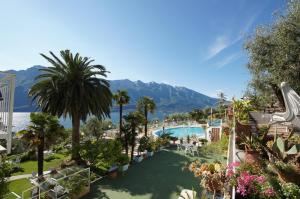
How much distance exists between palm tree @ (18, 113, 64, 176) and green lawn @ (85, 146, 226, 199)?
3.92 metres

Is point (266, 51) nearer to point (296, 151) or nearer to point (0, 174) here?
point (296, 151)

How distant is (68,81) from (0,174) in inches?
463

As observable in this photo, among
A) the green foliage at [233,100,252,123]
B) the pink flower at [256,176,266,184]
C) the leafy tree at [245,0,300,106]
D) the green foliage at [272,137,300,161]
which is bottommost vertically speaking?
the pink flower at [256,176,266,184]

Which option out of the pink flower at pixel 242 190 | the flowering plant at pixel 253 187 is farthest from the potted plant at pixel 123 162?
the pink flower at pixel 242 190

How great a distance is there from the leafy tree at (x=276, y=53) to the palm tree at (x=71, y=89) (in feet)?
39.5

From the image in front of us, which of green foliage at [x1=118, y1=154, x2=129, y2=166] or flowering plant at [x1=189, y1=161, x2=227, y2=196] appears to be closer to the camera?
flowering plant at [x1=189, y1=161, x2=227, y2=196]

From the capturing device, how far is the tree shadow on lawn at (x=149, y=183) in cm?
1205

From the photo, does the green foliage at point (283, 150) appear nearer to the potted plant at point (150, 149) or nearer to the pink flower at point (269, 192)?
the pink flower at point (269, 192)

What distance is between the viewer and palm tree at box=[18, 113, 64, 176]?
44.9 feet

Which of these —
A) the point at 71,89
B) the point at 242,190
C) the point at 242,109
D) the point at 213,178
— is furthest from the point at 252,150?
the point at 71,89

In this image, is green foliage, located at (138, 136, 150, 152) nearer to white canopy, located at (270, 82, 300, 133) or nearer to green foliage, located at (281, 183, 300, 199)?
white canopy, located at (270, 82, 300, 133)

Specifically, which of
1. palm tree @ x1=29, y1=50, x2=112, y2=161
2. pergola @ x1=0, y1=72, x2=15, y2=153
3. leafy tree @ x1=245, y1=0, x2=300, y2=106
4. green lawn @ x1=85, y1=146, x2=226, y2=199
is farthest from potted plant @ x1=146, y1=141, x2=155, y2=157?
pergola @ x1=0, y1=72, x2=15, y2=153

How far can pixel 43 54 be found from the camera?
1873cm

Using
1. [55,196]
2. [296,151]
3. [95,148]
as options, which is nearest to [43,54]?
[95,148]
